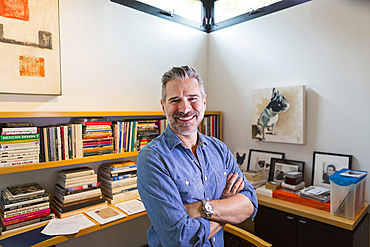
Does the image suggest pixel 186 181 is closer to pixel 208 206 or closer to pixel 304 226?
pixel 208 206

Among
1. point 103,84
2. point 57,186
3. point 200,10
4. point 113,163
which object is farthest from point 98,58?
point 200,10

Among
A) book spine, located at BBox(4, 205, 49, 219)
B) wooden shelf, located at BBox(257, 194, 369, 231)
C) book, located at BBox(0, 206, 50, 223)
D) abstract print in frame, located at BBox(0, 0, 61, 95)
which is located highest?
abstract print in frame, located at BBox(0, 0, 61, 95)

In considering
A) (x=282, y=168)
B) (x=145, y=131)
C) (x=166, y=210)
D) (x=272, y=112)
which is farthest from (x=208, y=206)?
(x=272, y=112)

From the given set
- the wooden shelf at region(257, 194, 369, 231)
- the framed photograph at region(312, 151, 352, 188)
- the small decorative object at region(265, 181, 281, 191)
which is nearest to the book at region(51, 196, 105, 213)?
the wooden shelf at region(257, 194, 369, 231)

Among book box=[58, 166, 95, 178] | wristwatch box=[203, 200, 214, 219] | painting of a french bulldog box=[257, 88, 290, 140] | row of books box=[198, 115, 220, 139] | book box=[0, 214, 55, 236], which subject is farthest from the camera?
row of books box=[198, 115, 220, 139]

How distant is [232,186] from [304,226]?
111 centimetres

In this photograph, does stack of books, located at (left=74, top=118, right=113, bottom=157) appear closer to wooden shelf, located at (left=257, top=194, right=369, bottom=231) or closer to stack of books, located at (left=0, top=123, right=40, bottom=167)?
stack of books, located at (left=0, top=123, right=40, bottom=167)

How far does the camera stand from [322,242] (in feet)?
6.62

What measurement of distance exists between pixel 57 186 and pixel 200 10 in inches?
108

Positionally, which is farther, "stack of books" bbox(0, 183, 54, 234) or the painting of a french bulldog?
the painting of a french bulldog

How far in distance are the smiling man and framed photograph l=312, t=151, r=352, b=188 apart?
1.31 m

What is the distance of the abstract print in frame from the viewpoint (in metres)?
1.90

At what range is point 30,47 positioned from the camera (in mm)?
2004

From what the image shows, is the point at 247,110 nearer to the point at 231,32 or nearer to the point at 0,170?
the point at 231,32
